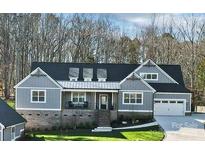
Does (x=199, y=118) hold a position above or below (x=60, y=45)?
below

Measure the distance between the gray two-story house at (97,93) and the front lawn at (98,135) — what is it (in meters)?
0.32

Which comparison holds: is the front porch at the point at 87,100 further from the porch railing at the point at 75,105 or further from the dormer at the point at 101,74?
the dormer at the point at 101,74

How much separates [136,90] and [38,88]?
7.41 feet

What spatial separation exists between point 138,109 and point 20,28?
3.32 m

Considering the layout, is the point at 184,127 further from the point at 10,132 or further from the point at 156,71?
the point at 10,132

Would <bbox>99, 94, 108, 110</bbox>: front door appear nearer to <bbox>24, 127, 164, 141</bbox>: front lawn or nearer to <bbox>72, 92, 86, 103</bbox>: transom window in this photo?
<bbox>72, 92, 86, 103</bbox>: transom window

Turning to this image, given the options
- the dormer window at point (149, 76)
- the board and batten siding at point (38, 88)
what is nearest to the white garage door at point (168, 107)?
the dormer window at point (149, 76)

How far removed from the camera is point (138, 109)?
18719mm

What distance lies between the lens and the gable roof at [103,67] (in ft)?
59.4

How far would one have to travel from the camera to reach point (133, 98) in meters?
18.7
